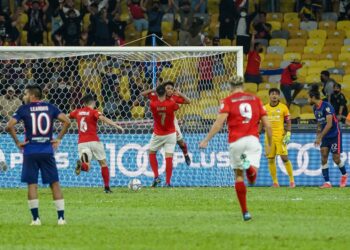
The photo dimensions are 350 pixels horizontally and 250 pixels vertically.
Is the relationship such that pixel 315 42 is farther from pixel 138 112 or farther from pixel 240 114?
pixel 240 114

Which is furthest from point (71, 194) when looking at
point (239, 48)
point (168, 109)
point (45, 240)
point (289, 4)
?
point (289, 4)

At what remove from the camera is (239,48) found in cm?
2712

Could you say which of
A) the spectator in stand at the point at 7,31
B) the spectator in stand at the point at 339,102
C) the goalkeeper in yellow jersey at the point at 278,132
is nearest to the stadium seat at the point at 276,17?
the spectator in stand at the point at 339,102

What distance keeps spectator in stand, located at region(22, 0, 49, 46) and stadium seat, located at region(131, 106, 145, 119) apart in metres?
6.76

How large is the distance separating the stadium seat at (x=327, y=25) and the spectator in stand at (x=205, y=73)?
797 centimetres

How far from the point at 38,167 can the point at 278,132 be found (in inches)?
424

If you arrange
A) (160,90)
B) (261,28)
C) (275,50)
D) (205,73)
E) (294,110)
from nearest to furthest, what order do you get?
(160,90), (205,73), (294,110), (275,50), (261,28)

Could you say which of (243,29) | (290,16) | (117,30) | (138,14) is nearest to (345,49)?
(290,16)

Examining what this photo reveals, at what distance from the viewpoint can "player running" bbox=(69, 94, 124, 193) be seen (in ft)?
82.6

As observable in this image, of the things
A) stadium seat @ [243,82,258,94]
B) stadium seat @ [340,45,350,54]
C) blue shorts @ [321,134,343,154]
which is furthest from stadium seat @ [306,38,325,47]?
blue shorts @ [321,134,343,154]

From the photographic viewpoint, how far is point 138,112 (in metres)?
28.8

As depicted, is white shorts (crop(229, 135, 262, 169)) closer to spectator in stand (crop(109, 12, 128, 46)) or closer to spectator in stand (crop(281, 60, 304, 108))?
spectator in stand (crop(281, 60, 304, 108))

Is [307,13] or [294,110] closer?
[294,110]

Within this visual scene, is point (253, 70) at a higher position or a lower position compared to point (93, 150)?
higher
